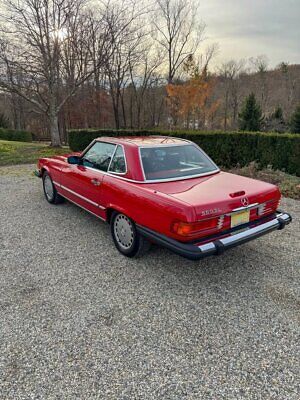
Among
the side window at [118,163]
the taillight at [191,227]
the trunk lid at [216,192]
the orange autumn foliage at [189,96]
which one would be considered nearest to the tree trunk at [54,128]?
the side window at [118,163]

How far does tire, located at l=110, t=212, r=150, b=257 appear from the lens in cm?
316

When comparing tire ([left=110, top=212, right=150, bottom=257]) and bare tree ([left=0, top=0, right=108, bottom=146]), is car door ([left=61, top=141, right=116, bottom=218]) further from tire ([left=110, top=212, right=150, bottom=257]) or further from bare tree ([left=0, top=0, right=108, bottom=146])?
bare tree ([left=0, top=0, right=108, bottom=146])

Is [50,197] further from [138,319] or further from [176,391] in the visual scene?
[176,391]

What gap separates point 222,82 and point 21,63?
107 ft

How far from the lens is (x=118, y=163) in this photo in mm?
3475

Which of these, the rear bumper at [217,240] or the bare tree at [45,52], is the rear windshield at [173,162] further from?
the bare tree at [45,52]

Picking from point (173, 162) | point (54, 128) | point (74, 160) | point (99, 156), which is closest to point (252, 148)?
point (173, 162)

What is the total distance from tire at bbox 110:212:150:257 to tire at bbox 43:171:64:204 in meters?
2.26

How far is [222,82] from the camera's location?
39.2 m

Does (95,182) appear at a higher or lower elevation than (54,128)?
lower

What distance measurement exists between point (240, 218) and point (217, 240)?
0.42 meters

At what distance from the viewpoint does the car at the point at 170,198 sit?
8.46 ft

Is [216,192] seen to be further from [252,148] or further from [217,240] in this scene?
[252,148]

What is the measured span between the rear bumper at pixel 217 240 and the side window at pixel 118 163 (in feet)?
2.71
